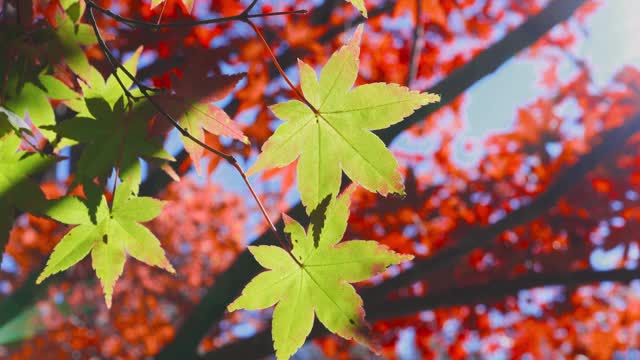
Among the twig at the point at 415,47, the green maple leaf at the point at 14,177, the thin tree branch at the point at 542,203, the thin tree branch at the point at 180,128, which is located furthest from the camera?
the thin tree branch at the point at 542,203

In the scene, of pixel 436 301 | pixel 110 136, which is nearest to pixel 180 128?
pixel 110 136

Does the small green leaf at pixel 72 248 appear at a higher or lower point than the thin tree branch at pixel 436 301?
higher

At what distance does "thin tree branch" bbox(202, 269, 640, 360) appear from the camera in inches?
111

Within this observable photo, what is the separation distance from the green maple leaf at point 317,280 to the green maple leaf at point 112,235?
0.17 m

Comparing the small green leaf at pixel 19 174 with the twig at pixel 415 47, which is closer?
the small green leaf at pixel 19 174

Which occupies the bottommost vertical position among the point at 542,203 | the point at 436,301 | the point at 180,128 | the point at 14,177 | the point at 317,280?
the point at 436,301

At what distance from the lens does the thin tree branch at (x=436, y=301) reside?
281 cm

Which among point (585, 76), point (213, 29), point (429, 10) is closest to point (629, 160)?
point (585, 76)

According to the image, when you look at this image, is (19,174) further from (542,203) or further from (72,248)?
(542,203)

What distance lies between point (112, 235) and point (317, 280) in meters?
0.38

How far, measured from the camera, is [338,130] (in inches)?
36.2

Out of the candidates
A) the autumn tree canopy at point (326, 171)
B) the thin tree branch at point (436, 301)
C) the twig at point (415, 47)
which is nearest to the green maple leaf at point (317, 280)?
the autumn tree canopy at point (326, 171)

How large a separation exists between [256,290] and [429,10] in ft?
7.08

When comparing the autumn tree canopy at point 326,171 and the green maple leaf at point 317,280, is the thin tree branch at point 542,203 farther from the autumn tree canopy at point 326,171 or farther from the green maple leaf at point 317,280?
the green maple leaf at point 317,280
